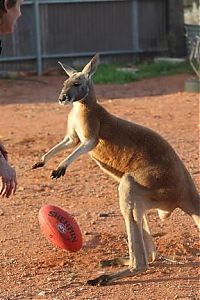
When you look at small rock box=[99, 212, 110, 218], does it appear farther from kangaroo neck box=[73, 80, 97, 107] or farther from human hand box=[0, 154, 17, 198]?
human hand box=[0, 154, 17, 198]

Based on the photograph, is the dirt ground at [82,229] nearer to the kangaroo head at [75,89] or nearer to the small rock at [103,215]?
the small rock at [103,215]

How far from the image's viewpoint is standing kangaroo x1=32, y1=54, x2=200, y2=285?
19.0 ft

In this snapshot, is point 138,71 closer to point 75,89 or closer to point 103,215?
point 103,215

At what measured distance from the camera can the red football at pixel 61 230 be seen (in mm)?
6172

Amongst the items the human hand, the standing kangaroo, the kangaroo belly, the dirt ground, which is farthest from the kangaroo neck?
the human hand

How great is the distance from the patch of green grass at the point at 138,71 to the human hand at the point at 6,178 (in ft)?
42.5

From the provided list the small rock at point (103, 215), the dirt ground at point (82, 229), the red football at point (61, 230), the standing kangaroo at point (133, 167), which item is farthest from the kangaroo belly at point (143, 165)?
the small rock at point (103, 215)

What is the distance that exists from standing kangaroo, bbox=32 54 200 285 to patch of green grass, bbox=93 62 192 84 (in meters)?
11.2

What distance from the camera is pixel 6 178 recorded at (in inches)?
171

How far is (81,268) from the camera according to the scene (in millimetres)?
6094

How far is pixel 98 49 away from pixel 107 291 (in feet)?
49.6

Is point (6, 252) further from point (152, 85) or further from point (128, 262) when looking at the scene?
point (152, 85)

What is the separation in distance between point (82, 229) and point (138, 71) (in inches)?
479

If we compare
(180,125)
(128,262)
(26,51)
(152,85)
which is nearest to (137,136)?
(128,262)
